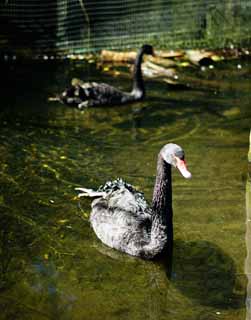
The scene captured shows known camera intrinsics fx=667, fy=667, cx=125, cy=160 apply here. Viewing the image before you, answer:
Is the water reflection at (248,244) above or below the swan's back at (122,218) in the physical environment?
below

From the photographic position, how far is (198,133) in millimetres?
6359

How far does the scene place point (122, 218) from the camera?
431cm

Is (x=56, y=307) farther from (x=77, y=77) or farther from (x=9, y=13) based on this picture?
(x=9, y=13)

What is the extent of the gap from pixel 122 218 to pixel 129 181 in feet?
3.22

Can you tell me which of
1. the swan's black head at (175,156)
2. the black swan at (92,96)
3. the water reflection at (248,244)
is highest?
the swan's black head at (175,156)

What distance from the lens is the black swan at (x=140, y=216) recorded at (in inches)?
160

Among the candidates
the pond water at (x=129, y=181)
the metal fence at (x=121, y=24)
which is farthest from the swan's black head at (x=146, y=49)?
the metal fence at (x=121, y=24)

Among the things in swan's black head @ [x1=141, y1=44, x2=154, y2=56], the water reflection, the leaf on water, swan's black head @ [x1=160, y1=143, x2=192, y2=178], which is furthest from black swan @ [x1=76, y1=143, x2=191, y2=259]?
the leaf on water

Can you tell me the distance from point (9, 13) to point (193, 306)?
665cm

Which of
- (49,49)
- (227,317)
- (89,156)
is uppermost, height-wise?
(49,49)

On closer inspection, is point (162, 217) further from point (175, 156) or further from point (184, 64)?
point (184, 64)

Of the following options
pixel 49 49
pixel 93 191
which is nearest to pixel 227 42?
pixel 49 49

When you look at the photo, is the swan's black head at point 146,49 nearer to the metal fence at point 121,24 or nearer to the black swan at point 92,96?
the black swan at point 92,96

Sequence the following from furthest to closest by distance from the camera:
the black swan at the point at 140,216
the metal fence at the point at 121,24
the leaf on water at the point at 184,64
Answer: the metal fence at the point at 121,24 < the leaf on water at the point at 184,64 < the black swan at the point at 140,216
